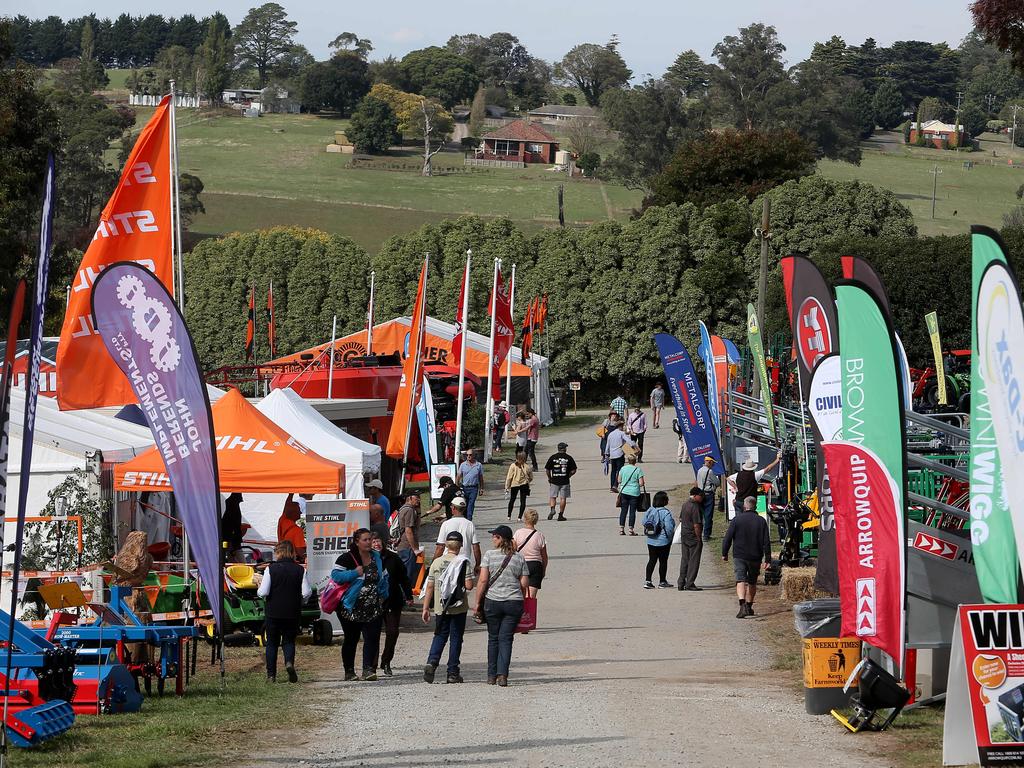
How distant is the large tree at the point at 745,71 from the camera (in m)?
102

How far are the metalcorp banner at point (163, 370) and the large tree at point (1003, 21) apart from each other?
50.0 feet

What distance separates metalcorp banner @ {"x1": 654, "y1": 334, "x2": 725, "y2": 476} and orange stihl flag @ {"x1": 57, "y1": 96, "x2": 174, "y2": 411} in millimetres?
11540

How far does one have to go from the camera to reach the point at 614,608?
56.6 ft

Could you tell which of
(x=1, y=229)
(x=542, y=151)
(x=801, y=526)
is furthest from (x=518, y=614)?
(x=542, y=151)

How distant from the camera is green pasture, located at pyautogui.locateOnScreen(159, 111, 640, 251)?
9762 cm

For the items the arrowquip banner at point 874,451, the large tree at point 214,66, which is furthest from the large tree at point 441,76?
the arrowquip banner at point 874,451

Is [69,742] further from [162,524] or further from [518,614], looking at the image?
[162,524]

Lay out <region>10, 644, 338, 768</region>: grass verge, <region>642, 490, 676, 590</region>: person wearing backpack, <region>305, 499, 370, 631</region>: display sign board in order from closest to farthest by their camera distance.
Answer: <region>10, 644, 338, 768</region>: grass verge
<region>305, 499, 370, 631</region>: display sign board
<region>642, 490, 676, 590</region>: person wearing backpack

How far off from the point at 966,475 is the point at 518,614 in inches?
173

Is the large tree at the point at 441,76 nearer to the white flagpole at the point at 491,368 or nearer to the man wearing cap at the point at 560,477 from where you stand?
the white flagpole at the point at 491,368

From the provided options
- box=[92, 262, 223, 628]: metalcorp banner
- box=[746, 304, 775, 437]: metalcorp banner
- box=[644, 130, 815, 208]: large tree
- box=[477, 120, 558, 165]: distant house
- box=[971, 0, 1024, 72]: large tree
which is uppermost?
box=[477, 120, 558, 165]: distant house

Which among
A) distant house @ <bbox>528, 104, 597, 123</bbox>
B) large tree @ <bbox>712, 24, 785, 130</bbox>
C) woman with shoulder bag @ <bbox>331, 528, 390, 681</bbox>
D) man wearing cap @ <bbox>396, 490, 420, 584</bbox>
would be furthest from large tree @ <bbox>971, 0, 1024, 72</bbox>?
distant house @ <bbox>528, 104, 597, 123</bbox>

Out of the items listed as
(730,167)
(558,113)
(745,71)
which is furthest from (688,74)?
(730,167)

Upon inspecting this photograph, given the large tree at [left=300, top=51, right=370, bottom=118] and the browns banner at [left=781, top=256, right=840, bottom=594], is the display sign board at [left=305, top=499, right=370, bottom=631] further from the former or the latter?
the large tree at [left=300, top=51, right=370, bottom=118]
